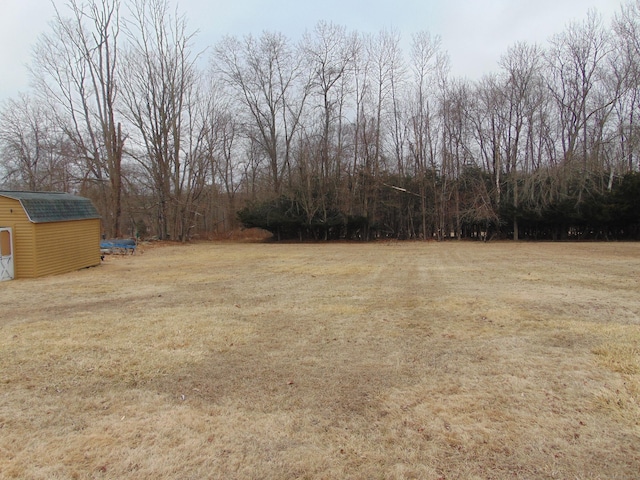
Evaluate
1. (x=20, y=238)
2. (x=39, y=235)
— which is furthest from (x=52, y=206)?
(x=20, y=238)

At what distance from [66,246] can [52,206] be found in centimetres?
132

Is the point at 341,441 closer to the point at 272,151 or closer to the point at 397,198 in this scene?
the point at 397,198

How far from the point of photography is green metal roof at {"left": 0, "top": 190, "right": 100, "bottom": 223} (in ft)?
36.3

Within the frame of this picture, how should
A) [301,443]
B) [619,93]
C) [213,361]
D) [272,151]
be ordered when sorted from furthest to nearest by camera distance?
[272,151] → [619,93] → [213,361] → [301,443]

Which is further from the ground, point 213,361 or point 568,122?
point 568,122

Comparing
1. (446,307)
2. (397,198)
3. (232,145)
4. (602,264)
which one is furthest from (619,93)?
(232,145)

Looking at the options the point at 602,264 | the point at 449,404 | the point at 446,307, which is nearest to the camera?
the point at 449,404

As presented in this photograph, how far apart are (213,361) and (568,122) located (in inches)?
1166

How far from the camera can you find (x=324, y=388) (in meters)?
3.48

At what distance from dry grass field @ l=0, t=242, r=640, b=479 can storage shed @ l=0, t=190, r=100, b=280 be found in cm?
422

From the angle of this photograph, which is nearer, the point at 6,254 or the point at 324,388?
the point at 324,388

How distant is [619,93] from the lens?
2369 centimetres

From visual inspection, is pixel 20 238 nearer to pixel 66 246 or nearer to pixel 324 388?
pixel 66 246

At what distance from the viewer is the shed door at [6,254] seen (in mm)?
10594
